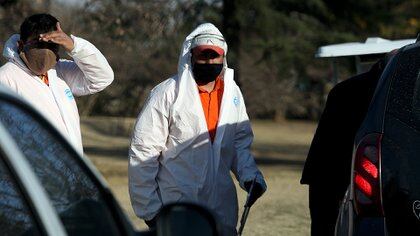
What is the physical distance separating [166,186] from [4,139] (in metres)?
3.42

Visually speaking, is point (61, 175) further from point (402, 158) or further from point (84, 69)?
point (84, 69)

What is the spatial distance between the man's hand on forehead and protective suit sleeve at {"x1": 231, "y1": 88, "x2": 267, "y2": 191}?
1.07 metres

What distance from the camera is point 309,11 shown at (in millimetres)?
21234

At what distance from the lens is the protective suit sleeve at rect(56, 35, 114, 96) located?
639cm

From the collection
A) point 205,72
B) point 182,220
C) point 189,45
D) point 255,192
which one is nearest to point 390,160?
point 255,192

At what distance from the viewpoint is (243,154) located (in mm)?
6457

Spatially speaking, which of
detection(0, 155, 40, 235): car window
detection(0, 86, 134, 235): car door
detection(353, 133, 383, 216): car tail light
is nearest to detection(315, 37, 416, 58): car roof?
detection(353, 133, 383, 216): car tail light

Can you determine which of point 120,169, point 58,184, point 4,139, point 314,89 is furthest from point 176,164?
point 314,89

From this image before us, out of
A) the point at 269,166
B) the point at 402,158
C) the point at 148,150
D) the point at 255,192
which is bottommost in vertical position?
the point at 269,166

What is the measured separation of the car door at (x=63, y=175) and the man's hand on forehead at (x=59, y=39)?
257 centimetres

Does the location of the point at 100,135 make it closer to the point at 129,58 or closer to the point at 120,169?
the point at 129,58

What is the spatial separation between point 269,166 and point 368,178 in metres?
15.5

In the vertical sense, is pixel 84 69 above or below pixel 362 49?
above

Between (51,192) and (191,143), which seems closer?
(51,192)
